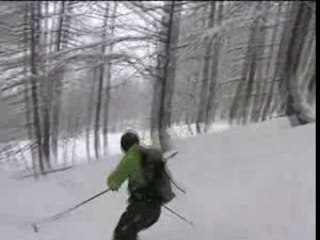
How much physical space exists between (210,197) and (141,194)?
375 cm

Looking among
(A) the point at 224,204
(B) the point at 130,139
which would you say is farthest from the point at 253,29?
(B) the point at 130,139

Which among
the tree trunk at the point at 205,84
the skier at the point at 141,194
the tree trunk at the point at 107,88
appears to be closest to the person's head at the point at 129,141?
the skier at the point at 141,194

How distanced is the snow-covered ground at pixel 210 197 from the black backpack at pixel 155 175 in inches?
37.1

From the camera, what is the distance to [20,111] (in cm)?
1283

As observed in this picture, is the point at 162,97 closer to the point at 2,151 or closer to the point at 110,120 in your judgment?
the point at 110,120

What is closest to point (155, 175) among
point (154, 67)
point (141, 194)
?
point (141, 194)

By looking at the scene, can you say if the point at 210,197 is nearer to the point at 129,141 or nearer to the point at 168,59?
the point at 129,141

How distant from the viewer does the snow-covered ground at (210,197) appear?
7.90 metres

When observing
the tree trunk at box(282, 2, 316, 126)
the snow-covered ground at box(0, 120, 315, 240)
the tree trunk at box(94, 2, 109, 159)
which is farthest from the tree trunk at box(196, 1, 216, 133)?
the snow-covered ground at box(0, 120, 315, 240)

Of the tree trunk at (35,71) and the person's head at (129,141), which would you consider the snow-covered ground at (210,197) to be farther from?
the tree trunk at (35,71)

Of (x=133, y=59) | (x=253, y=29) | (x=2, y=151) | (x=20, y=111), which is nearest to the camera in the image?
(x=2, y=151)

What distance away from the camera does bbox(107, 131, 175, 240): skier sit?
253 inches

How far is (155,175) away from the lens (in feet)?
21.2

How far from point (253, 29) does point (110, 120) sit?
4.06 m
